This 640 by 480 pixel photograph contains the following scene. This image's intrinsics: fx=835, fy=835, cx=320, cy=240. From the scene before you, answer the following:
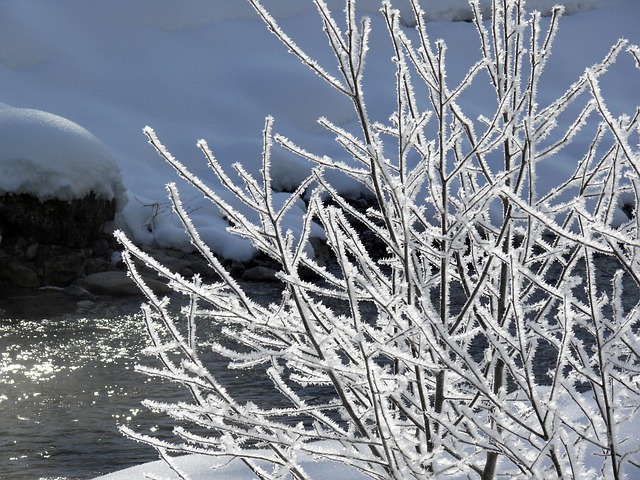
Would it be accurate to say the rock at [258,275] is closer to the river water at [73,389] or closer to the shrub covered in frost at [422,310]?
the river water at [73,389]

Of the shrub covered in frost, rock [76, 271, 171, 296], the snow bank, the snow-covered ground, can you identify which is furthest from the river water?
the snow-covered ground

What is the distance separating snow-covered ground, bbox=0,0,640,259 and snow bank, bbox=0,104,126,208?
110 centimetres

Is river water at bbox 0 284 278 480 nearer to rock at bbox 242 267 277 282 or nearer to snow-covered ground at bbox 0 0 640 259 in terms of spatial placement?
rock at bbox 242 267 277 282

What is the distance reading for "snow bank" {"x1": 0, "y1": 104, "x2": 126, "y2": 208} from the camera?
487 inches

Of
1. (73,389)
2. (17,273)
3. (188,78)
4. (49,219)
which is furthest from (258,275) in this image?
(188,78)

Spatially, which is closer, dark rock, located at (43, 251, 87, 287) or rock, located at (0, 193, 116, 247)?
dark rock, located at (43, 251, 87, 287)

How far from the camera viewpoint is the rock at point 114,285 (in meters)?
11.1

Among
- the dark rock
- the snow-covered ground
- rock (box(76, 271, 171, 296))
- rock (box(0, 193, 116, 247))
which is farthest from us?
the snow-covered ground

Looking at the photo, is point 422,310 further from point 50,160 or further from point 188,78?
point 188,78

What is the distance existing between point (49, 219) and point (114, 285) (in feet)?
6.70

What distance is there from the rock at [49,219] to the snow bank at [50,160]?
0.38 ft

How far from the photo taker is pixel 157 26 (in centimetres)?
2466

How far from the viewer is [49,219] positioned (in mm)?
12445

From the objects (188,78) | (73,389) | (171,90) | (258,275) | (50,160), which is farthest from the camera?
(188,78)
